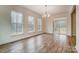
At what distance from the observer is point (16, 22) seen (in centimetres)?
316

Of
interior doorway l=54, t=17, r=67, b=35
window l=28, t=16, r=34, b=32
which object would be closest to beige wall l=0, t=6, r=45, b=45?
window l=28, t=16, r=34, b=32

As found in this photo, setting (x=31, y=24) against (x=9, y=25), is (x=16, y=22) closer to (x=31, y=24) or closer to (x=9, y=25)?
(x=9, y=25)

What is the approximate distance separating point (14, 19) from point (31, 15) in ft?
2.18

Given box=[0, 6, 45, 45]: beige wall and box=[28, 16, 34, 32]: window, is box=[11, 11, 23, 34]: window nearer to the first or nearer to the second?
box=[0, 6, 45, 45]: beige wall

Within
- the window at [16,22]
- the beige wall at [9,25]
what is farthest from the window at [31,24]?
the window at [16,22]

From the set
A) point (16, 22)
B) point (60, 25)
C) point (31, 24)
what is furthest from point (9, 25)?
point (60, 25)

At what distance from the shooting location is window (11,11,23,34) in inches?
124

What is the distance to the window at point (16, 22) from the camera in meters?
3.14

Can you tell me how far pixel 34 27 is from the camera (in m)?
3.21

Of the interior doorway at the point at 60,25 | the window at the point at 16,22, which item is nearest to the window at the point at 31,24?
the window at the point at 16,22

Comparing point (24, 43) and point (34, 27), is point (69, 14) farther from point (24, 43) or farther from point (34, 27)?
point (24, 43)

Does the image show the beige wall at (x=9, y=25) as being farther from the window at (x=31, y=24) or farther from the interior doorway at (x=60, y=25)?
the interior doorway at (x=60, y=25)

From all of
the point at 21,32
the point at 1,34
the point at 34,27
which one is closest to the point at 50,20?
the point at 34,27

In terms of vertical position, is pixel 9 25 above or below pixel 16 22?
below
